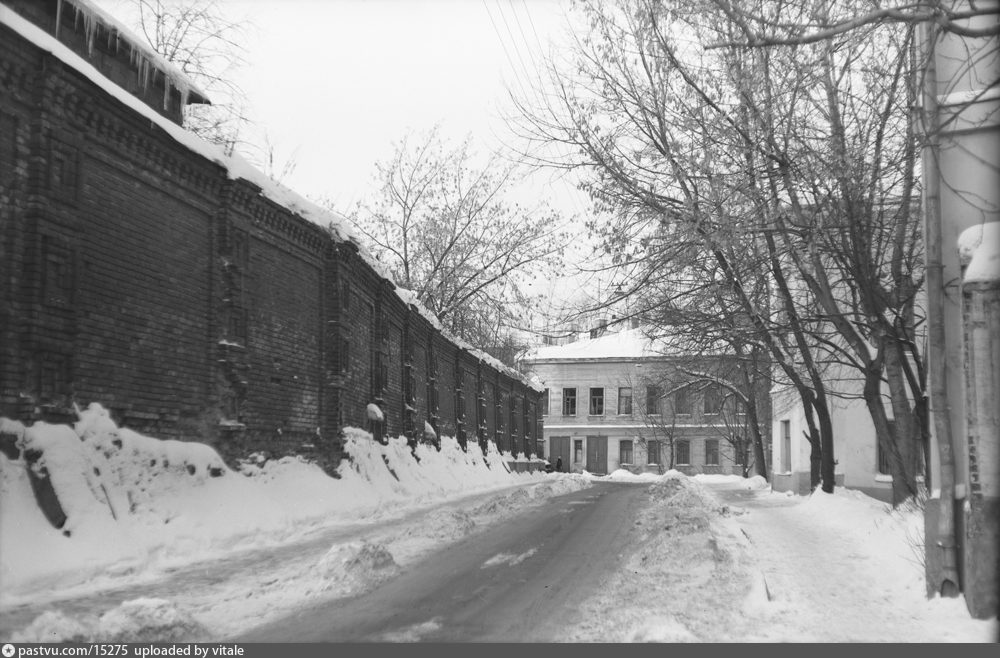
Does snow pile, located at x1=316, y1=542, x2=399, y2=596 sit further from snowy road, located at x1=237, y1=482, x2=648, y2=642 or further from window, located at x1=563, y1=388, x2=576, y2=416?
window, located at x1=563, y1=388, x2=576, y2=416

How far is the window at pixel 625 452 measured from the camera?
66.4m

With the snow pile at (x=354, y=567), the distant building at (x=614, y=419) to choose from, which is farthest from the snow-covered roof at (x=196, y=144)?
the distant building at (x=614, y=419)

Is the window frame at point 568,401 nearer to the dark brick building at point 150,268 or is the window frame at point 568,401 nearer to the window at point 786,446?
the window at point 786,446

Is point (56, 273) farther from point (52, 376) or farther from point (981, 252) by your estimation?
point (981, 252)

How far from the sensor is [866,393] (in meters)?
15.6

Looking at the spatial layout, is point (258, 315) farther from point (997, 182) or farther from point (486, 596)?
point (997, 182)

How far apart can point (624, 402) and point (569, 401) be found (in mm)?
4312

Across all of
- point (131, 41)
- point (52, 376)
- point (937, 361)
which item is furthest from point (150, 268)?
point (937, 361)

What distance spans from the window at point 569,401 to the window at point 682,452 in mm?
8368

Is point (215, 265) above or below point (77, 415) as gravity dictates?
above

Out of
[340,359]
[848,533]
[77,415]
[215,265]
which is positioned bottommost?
[848,533]

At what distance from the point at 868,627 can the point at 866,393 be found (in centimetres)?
935
